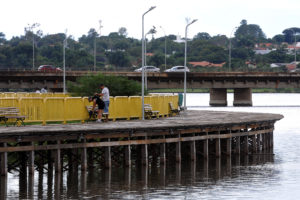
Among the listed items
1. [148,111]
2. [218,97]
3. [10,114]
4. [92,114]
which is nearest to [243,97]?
[218,97]

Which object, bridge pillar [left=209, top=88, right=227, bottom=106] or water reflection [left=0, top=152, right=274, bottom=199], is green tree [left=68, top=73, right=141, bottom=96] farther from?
bridge pillar [left=209, top=88, right=227, bottom=106]

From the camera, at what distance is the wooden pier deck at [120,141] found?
3478 centimetres

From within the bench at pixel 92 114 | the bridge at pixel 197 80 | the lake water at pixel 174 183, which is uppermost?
the bridge at pixel 197 80

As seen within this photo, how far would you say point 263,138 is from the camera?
5228 cm

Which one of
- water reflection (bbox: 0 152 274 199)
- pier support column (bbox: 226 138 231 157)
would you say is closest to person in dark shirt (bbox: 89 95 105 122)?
water reflection (bbox: 0 152 274 199)

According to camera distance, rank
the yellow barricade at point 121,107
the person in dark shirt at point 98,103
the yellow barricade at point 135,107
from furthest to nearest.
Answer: the yellow barricade at point 135,107, the yellow barricade at point 121,107, the person in dark shirt at point 98,103

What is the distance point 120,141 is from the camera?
37.8 metres

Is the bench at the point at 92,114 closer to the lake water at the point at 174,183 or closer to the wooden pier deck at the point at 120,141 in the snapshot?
the wooden pier deck at the point at 120,141

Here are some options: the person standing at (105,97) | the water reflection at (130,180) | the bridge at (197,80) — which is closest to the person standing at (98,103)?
the person standing at (105,97)

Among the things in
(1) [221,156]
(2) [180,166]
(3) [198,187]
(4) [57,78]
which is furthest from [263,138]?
(4) [57,78]

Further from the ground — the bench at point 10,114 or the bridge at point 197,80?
the bridge at point 197,80

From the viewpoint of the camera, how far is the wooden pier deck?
114 ft

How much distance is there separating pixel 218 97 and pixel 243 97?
4644mm

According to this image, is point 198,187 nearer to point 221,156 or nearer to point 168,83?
point 221,156
